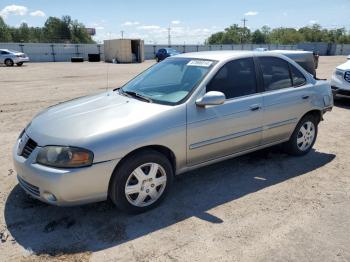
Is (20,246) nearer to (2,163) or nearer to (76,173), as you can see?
(76,173)

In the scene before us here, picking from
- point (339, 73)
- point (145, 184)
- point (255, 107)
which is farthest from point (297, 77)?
point (339, 73)

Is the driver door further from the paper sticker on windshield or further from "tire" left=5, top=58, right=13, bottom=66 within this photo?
"tire" left=5, top=58, right=13, bottom=66

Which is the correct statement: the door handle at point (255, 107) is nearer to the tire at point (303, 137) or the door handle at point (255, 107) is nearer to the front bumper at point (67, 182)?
the tire at point (303, 137)

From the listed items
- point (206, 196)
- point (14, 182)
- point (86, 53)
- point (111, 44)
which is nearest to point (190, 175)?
point (206, 196)

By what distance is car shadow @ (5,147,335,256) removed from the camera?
3.21m

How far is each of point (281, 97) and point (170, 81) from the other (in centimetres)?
158

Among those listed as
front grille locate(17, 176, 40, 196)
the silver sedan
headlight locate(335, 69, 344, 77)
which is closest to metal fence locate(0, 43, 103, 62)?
headlight locate(335, 69, 344, 77)

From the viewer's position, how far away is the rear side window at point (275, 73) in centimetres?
467

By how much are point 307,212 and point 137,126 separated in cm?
205

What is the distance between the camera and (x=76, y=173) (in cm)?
314

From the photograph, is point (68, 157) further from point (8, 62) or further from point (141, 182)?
point (8, 62)

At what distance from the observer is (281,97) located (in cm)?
475

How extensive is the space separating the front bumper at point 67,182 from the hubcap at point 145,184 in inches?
10.8

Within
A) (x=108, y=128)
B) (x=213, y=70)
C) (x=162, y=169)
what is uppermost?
(x=213, y=70)
